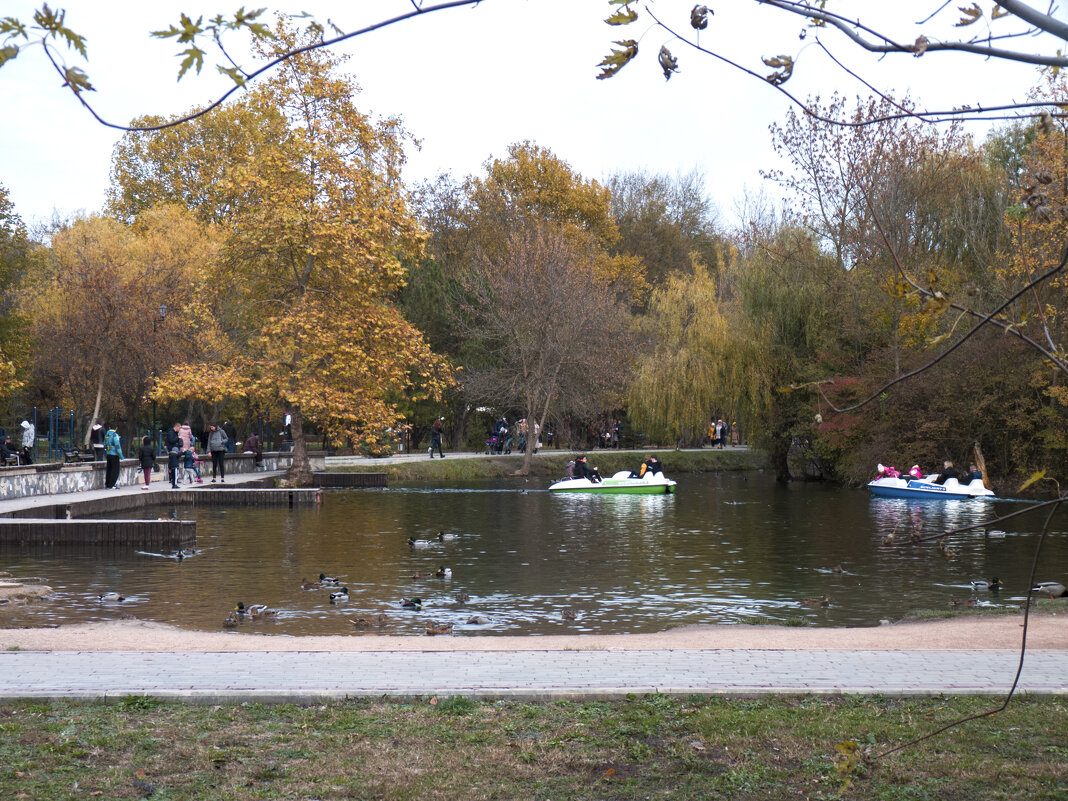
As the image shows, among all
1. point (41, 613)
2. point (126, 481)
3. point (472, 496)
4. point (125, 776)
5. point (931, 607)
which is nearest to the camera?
point (125, 776)

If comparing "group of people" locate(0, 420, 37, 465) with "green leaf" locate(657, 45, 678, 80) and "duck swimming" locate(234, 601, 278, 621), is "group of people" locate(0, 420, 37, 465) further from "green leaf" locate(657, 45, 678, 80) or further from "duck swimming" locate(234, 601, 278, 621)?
"green leaf" locate(657, 45, 678, 80)

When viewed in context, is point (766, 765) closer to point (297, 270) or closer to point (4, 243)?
point (297, 270)

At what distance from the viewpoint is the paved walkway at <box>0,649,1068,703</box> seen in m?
7.86

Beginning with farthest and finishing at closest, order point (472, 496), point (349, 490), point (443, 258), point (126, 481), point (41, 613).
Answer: point (443, 258)
point (349, 490)
point (472, 496)
point (126, 481)
point (41, 613)

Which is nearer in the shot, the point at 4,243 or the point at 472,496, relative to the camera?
the point at 472,496

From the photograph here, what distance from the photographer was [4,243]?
39.3 metres

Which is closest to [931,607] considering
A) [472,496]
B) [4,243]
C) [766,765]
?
[766,765]

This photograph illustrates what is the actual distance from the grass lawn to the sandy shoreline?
110 inches

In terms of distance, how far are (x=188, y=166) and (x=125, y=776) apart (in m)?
61.1

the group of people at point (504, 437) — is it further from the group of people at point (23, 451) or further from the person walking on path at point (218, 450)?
the group of people at point (23, 451)

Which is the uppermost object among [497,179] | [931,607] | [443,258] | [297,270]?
[497,179]

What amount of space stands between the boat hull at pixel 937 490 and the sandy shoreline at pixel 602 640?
2345 centimetres

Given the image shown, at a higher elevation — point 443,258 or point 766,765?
point 443,258

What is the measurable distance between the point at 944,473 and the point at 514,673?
30.3m
